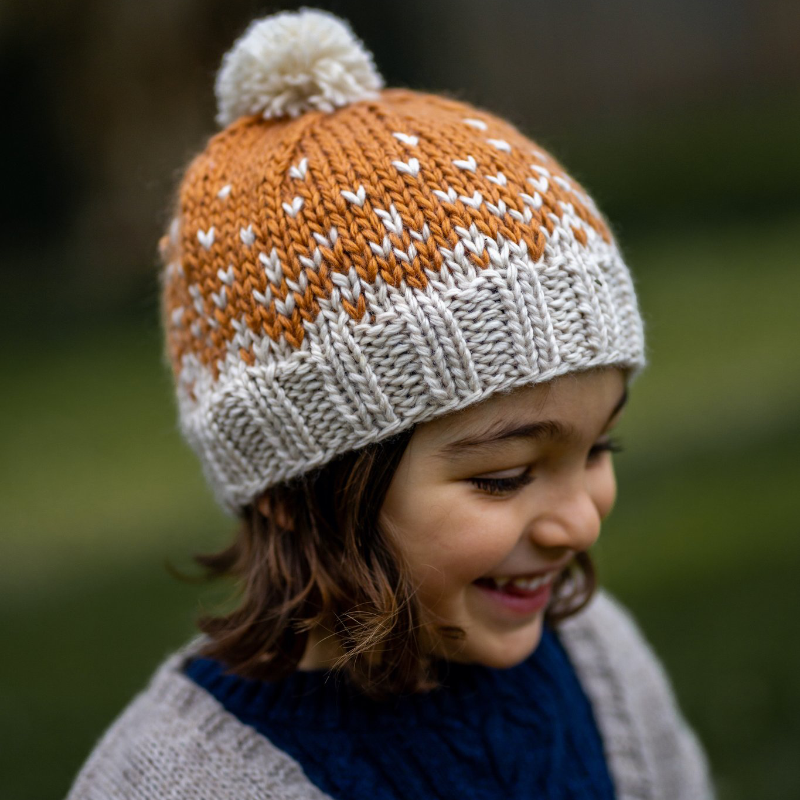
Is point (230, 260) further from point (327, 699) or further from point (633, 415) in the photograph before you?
point (633, 415)

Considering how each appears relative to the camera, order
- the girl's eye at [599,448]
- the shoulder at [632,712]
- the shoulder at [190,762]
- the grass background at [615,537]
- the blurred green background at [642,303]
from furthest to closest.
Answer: the blurred green background at [642,303]
the grass background at [615,537]
the shoulder at [632,712]
the girl's eye at [599,448]
the shoulder at [190,762]

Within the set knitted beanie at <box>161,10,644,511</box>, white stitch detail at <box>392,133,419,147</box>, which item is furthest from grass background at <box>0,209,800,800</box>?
white stitch detail at <box>392,133,419,147</box>

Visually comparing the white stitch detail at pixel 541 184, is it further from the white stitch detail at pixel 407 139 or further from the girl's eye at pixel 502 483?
the girl's eye at pixel 502 483

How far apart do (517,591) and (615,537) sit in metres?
2.78

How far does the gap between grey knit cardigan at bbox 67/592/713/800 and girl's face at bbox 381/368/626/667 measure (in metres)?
0.42

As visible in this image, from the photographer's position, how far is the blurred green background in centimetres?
351

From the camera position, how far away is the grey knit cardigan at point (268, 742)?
Answer: 1.63 meters

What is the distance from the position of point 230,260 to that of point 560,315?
1.95 ft

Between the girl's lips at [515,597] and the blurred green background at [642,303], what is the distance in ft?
2.05

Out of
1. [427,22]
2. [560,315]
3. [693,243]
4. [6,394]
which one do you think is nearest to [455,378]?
[560,315]

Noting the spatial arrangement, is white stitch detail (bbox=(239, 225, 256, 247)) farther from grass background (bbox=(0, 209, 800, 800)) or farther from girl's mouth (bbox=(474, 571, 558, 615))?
grass background (bbox=(0, 209, 800, 800))

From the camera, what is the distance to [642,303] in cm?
810

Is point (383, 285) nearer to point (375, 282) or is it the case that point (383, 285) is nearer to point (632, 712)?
point (375, 282)

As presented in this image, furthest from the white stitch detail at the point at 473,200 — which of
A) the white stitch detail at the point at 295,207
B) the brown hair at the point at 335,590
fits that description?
the brown hair at the point at 335,590
